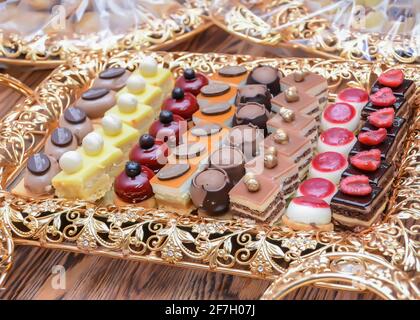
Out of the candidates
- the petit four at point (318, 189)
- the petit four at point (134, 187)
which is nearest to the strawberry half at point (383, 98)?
the petit four at point (318, 189)

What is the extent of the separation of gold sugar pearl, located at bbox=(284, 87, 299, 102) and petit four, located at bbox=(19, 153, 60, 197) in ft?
2.19

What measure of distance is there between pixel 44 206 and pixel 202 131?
1.54 ft

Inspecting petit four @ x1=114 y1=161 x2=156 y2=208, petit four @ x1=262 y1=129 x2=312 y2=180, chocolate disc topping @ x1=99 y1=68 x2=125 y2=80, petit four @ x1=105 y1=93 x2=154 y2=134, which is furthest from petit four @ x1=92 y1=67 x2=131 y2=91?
petit four @ x1=262 y1=129 x2=312 y2=180

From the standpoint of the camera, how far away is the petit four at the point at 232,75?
6.81ft

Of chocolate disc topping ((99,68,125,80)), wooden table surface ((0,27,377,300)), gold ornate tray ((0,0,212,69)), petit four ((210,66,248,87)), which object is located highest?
petit four ((210,66,248,87))

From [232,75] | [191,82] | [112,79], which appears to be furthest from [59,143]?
[232,75]

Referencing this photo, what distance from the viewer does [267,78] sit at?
2.04 metres

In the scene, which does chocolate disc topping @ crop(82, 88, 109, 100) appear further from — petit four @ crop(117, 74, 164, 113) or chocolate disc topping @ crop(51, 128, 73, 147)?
chocolate disc topping @ crop(51, 128, 73, 147)

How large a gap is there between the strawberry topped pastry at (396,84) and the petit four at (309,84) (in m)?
0.15

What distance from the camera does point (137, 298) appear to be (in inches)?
64.3

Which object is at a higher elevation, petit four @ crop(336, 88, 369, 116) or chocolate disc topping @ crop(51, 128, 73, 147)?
petit four @ crop(336, 88, 369, 116)

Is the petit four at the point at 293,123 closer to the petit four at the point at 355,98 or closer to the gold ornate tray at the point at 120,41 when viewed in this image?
the petit four at the point at 355,98

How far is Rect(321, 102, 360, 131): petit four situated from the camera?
1.91 meters

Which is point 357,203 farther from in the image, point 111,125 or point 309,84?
point 111,125
